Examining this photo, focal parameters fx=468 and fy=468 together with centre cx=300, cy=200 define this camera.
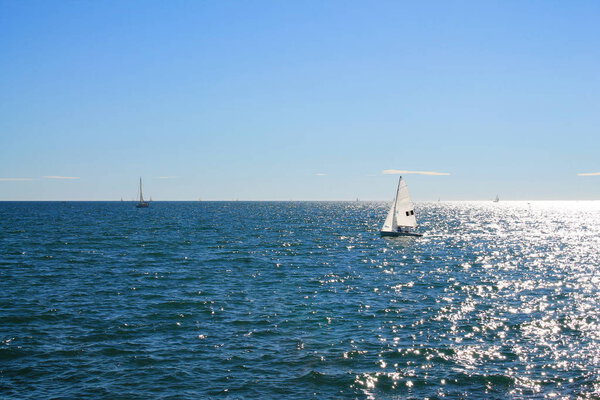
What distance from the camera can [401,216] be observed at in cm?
8838

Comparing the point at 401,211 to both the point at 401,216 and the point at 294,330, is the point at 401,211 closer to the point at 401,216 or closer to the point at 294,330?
the point at 401,216

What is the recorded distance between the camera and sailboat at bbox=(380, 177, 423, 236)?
3364 inches

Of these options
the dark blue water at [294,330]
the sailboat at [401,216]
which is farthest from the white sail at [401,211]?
the dark blue water at [294,330]

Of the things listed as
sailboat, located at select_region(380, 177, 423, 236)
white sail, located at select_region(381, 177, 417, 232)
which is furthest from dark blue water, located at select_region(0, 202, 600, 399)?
sailboat, located at select_region(380, 177, 423, 236)

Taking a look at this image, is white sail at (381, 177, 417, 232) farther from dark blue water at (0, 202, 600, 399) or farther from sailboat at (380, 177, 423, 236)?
dark blue water at (0, 202, 600, 399)

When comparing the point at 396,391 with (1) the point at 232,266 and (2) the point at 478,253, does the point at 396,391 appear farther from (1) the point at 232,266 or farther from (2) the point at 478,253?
(2) the point at 478,253

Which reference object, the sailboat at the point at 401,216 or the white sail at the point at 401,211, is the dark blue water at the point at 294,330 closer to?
the white sail at the point at 401,211

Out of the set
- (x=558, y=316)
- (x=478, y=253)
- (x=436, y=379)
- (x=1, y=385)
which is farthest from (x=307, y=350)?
(x=478, y=253)

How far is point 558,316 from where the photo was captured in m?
31.7

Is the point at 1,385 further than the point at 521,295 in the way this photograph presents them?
No

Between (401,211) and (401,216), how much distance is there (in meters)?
1.12

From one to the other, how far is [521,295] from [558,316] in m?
7.34

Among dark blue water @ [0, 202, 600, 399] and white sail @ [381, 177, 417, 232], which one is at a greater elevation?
white sail @ [381, 177, 417, 232]

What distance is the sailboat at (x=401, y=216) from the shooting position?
3364 inches
